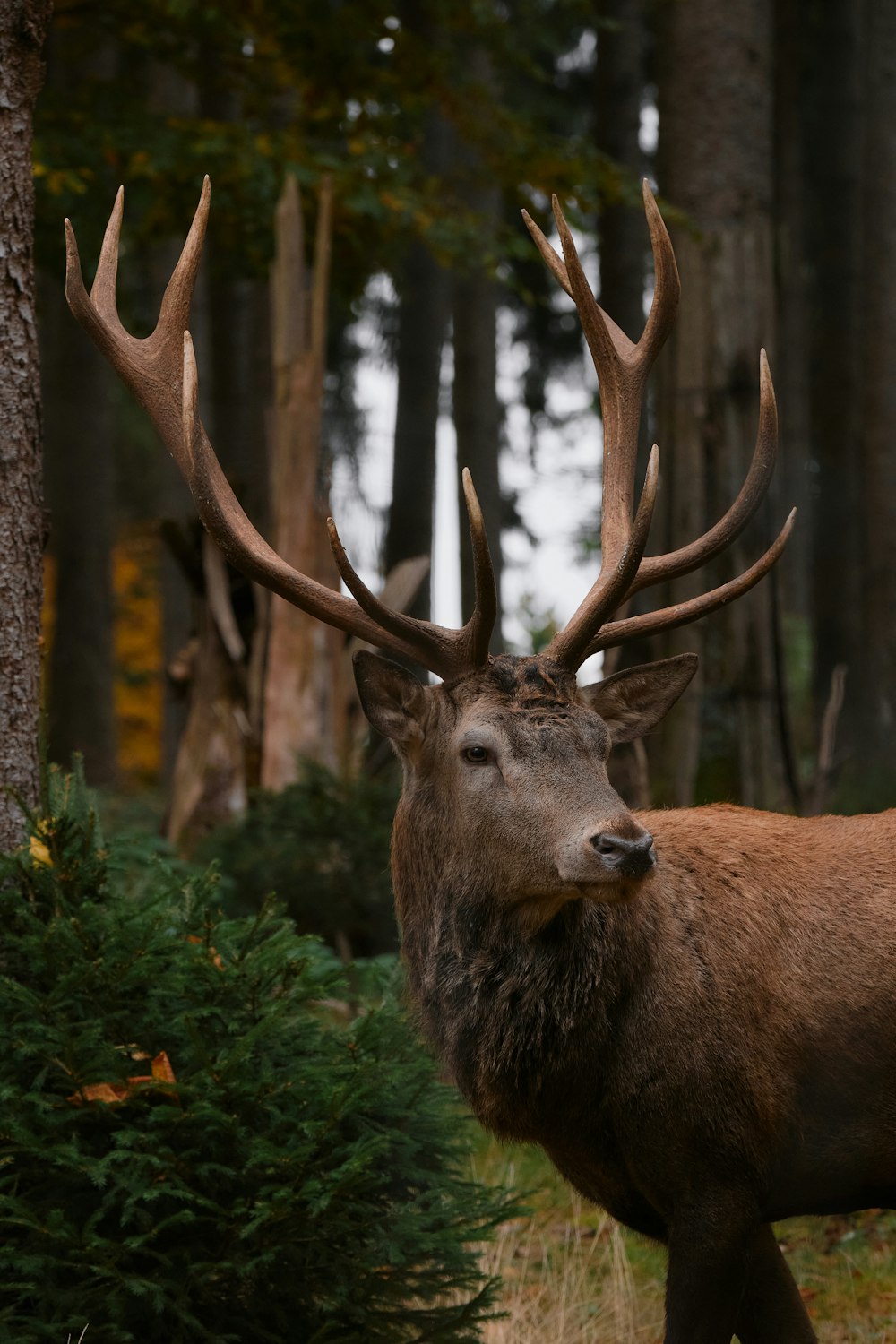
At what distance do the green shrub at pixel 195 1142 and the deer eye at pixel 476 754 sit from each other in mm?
731

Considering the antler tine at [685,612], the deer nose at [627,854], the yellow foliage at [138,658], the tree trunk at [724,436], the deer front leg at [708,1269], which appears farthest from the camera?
the yellow foliage at [138,658]

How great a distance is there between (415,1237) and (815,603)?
46.6 feet

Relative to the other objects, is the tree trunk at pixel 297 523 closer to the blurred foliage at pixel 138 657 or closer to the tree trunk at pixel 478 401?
the tree trunk at pixel 478 401

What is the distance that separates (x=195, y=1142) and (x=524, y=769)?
1261mm

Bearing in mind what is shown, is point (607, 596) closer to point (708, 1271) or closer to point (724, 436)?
point (708, 1271)

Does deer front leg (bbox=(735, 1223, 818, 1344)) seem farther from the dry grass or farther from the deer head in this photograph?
the deer head

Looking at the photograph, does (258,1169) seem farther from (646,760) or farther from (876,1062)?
(646,760)

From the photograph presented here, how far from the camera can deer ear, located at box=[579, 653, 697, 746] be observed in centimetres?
434

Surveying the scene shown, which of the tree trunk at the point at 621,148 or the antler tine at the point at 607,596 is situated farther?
the tree trunk at the point at 621,148

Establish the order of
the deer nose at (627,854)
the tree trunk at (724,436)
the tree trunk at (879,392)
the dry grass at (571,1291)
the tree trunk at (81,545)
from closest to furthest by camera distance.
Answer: the deer nose at (627,854) < the dry grass at (571,1291) < the tree trunk at (724,436) < the tree trunk at (879,392) < the tree trunk at (81,545)

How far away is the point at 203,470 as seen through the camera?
4.07 m

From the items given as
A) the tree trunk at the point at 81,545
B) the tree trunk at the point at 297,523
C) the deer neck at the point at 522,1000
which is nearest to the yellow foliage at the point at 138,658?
the tree trunk at the point at 81,545

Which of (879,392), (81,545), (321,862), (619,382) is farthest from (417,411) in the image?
(619,382)

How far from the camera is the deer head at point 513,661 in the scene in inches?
147
